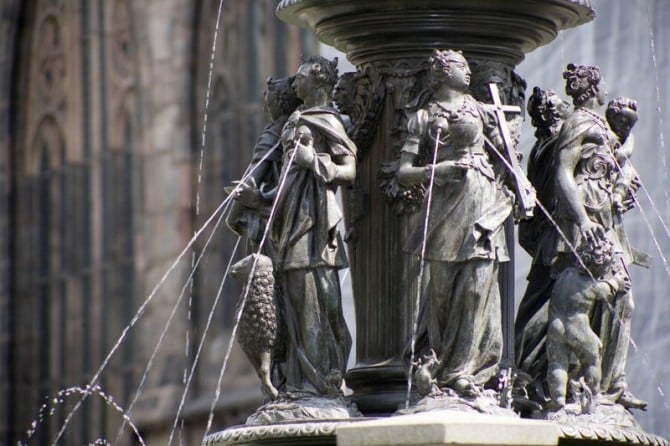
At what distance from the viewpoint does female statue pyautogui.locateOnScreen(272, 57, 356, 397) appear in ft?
44.8

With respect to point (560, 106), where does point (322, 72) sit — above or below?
above

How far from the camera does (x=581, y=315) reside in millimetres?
13758

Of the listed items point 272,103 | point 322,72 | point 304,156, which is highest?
point 322,72

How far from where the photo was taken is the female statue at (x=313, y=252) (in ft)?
44.8

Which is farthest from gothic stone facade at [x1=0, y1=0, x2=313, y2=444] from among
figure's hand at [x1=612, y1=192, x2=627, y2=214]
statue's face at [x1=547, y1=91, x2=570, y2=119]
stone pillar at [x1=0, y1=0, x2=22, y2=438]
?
figure's hand at [x1=612, y1=192, x2=627, y2=214]

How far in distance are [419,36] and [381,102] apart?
0.38 meters

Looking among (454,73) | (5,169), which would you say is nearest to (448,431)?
(454,73)

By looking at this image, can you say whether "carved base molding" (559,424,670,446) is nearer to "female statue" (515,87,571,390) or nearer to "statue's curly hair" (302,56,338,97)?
"female statue" (515,87,571,390)

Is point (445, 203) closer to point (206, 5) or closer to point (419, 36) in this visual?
point (419, 36)

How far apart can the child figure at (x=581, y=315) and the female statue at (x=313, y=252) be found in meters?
1.02

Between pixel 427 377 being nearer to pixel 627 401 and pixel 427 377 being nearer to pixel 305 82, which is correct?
pixel 627 401

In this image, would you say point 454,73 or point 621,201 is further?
point 621,201

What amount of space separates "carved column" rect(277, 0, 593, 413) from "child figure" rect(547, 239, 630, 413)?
0.26 m

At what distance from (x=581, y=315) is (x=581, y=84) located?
1.21 m
